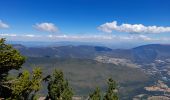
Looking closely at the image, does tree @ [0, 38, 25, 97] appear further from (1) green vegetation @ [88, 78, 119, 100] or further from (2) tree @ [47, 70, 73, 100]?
(1) green vegetation @ [88, 78, 119, 100]

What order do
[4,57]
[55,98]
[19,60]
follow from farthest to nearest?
[55,98] → [19,60] → [4,57]

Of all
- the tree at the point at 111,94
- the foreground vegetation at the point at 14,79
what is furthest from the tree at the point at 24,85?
the tree at the point at 111,94

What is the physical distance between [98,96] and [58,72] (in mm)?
16978

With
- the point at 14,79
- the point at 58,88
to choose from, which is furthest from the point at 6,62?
the point at 58,88

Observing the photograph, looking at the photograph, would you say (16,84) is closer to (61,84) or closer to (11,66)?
(11,66)

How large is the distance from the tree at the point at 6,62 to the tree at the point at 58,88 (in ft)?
62.9

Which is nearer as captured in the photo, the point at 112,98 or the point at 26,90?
the point at 26,90

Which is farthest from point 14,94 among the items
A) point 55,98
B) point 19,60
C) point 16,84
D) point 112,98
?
point 112,98

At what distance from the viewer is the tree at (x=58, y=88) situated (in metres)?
66.9

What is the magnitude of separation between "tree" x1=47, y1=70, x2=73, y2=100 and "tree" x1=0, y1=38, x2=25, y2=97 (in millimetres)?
19175

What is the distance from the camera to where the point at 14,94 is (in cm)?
4591

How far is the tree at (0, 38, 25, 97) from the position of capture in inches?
1732

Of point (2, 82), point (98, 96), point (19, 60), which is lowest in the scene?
point (98, 96)

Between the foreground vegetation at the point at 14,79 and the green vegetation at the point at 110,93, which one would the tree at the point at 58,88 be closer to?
the green vegetation at the point at 110,93
